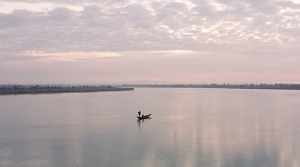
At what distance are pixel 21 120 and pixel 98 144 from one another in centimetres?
1282

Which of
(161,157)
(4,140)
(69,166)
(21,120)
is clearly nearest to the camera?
(69,166)

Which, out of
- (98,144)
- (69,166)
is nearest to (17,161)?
(69,166)

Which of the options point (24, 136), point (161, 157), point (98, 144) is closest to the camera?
point (161, 157)

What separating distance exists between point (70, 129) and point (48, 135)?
262cm

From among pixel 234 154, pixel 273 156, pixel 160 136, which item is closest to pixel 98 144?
pixel 160 136

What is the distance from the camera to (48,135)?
19.8 meters

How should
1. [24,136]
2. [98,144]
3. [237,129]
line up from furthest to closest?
[237,129] < [24,136] < [98,144]

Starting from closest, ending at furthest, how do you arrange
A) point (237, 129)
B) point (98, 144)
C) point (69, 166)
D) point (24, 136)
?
point (69, 166) → point (98, 144) → point (24, 136) → point (237, 129)

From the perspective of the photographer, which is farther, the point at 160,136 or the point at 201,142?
the point at 160,136

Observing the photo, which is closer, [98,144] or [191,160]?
[191,160]

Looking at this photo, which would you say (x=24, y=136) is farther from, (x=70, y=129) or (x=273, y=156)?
(x=273, y=156)

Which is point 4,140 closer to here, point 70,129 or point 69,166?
point 70,129

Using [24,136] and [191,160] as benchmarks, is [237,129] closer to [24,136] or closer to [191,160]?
[191,160]

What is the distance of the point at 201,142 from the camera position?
17.2 m
